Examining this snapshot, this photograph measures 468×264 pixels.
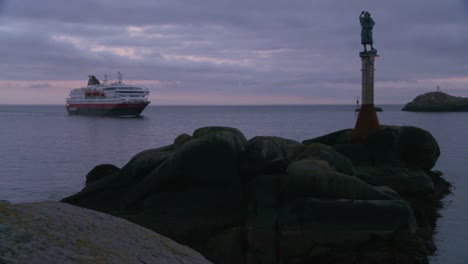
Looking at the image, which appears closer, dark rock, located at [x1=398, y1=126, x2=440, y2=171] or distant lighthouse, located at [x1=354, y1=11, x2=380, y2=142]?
dark rock, located at [x1=398, y1=126, x2=440, y2=171]

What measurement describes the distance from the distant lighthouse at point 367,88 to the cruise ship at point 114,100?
226 feet

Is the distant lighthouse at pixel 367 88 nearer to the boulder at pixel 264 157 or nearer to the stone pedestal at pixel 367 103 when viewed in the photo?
the stone pedestal at pixel 367 103

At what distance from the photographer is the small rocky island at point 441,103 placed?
449 ft

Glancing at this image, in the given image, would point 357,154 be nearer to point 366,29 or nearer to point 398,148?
point 398,148

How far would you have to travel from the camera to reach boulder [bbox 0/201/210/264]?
9.78 ft

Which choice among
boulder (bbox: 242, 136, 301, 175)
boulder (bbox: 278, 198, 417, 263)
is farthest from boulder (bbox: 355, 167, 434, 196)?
boulder (bbox: 278, 198, 417, 263)

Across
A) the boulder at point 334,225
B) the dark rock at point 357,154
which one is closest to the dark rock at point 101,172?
the dark rock at point 357,154

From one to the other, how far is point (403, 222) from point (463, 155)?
1064 inches

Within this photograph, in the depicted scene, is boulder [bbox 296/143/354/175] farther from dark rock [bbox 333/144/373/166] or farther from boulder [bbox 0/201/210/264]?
boulder [bbox 0/201/210/264]

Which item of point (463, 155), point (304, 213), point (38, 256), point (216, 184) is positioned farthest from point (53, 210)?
point (463, 155)

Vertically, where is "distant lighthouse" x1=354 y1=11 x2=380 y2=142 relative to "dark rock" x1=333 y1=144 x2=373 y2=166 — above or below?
above

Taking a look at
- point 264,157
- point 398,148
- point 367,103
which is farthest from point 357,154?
point 264,157

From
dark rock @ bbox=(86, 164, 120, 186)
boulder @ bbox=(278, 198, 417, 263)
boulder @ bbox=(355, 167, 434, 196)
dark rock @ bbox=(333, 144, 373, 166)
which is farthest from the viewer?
dark rock @ bbox=(333, 144, 373, 166)

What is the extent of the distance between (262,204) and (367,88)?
1244 centimetres
